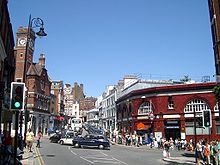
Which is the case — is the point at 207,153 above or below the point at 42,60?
below

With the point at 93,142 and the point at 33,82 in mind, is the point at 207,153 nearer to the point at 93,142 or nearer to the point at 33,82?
the point at 93,142

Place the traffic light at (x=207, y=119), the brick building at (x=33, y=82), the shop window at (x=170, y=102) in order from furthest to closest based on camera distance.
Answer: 1. the brick building at (x=33, y=82)
2. the shop window at (x=170, y=102)
3. the traffic light at (x=207, y=119)

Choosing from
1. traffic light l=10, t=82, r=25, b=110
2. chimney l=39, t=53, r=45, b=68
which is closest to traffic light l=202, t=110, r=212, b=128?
traffic light l=10, t=82, r=25, b=110

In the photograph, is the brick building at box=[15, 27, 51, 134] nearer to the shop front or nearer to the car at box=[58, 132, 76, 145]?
the car at box=[58, 132, 76, 145]

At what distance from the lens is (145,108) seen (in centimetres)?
4562

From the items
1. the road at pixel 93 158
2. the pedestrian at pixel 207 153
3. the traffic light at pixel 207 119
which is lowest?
the road at pixel 93 158

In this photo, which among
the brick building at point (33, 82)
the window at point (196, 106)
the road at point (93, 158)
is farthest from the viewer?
the brick building at point (33, 82)

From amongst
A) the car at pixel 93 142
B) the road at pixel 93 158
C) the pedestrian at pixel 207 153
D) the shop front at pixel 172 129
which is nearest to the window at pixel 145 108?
the shop front at pixel 172 129

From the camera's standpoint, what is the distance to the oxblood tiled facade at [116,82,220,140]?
A: 133ft

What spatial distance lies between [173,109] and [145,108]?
4.95 metres

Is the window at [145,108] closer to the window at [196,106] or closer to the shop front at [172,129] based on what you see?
the shop front at [172,129]

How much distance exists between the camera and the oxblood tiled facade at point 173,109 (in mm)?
40500

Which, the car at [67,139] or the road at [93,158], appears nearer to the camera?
the road at [93,158]

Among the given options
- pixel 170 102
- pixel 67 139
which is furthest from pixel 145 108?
pixel 67 139
